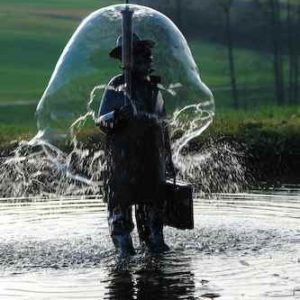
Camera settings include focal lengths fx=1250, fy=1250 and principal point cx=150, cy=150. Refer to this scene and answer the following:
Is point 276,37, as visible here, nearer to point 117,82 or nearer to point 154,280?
point 117,82

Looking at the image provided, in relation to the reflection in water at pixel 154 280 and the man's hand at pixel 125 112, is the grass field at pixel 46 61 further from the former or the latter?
the reflection in water at pixel 154 280

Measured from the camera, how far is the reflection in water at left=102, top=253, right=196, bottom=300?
9719 mm

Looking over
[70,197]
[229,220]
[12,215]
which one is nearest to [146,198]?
[229,220]

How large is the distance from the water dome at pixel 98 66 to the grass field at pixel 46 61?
24.3 metres

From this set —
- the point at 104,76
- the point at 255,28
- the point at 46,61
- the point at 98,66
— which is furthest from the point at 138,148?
the point at 255,28

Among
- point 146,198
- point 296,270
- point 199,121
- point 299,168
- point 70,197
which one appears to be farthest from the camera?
point 299,168

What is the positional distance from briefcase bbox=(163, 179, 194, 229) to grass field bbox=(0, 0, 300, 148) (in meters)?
25.2

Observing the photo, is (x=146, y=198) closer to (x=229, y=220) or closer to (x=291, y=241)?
(x=291, y=241)

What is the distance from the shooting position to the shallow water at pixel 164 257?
9.90 metres

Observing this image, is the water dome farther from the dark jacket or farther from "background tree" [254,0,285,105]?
"background tree" [254,0,285,105]

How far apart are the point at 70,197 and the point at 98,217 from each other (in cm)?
268

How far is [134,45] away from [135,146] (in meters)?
0.92

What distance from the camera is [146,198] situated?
11.5 metres

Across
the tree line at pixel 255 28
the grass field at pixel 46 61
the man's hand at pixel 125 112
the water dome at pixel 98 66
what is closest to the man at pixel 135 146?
the man's hand at pixel 125 112
